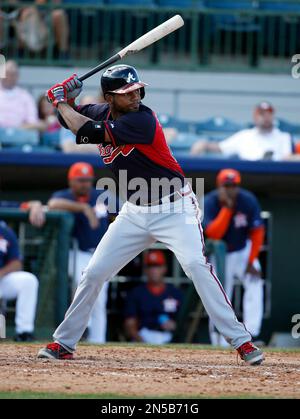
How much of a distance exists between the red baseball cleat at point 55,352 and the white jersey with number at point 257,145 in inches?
226

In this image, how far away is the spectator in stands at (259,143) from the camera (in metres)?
12.2

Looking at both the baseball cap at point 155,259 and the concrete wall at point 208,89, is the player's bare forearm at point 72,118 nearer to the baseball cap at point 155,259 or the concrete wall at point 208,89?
the baseball cap at point 155,259

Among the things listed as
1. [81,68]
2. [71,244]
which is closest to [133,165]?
[71,244]

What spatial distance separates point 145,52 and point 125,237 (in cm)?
826

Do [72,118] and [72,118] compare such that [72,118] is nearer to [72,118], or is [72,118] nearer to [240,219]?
[72,118]

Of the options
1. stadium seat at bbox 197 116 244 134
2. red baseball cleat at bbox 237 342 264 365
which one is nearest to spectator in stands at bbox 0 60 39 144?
stadium seat at bbox 197 116 244 134

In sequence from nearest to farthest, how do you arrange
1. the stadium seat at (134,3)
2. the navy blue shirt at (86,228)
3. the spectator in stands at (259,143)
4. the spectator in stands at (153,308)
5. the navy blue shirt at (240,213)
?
1. the navy blue shirt at (86,228)
2. the navy blue shirt at (240,213)
3. the spectator in stands at (153,308)
4. the spectator in stands at (259,143)
5. the stadium seat at (134,3)

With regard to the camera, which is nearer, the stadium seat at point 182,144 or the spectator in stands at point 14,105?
the stadium seat at point 182,144

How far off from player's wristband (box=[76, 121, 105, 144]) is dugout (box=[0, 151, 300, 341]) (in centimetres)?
528

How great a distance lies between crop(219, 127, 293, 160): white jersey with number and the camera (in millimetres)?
12250

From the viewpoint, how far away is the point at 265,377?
6266 millimetres

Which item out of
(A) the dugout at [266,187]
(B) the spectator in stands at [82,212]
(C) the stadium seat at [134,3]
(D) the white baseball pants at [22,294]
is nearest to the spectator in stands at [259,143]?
(A) the dugout at [266,187]

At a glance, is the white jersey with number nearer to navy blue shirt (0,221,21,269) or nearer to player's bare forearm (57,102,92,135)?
navy blue shirt (0,221,21,269)
